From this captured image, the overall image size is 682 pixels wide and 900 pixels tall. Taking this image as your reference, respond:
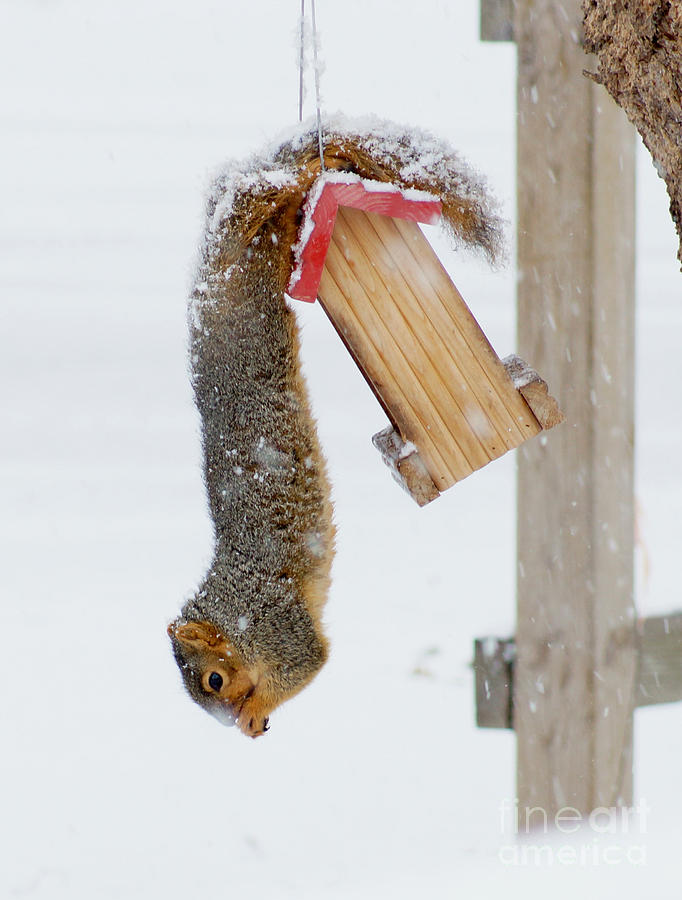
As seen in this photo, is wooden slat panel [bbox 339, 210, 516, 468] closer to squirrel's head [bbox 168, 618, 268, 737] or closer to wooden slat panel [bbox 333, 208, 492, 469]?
wooden slat panel [bbox 333, 208, 492, 469]

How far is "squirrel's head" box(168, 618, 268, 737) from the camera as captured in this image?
148 centimetres

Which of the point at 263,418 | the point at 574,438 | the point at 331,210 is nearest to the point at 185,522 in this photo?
the point at 574,438

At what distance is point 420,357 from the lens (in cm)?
121

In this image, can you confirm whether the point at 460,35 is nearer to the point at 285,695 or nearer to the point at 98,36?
the point at 98,36

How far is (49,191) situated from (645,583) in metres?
2.40

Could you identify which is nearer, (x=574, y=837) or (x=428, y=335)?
(x=428, y=335)

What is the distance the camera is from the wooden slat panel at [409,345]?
46.6 inches

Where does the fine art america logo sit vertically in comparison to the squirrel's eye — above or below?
below

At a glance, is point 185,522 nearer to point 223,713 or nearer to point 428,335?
point 223,713

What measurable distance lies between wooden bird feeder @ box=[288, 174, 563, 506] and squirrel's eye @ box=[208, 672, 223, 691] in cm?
51

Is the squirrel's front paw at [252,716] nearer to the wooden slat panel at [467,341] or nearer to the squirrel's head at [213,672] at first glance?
the squirrel's head at [213,672]

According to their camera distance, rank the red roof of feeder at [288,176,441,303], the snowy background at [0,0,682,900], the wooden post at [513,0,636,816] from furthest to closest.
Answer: the snowy background at [0,0,682,900] < the wooden post at [513,0,636,816] < the red roof of feeder at [288,176,441,303]

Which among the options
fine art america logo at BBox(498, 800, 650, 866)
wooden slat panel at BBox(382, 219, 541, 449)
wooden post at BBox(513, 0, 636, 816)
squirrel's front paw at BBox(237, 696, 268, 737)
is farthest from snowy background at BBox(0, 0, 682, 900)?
wooden slat panel at BBox(382, 219, 541, 449)

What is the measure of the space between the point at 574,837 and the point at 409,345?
1394mm
